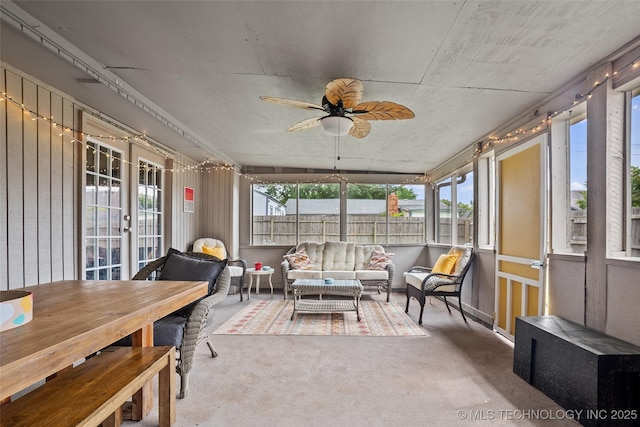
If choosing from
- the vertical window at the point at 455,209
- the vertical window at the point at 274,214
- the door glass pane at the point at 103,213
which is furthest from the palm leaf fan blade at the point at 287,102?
the vertical window at the point at 274,214

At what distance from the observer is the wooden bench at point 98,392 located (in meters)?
1.22

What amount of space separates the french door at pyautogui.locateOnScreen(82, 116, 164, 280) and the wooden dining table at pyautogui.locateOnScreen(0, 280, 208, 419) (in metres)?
1.40

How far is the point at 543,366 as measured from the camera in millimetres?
2199

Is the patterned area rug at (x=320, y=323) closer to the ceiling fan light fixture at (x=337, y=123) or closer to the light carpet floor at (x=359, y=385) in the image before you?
the light carpet floor at (x=359, y=385)

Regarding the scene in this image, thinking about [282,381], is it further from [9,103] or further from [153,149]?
[153,149]

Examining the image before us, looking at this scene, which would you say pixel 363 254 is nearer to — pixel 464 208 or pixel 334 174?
pixel 334 174

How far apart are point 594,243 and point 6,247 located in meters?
4.18

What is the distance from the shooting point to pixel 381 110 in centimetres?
253

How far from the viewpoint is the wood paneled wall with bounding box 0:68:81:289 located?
2.27 m

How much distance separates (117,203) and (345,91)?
9.58 ft

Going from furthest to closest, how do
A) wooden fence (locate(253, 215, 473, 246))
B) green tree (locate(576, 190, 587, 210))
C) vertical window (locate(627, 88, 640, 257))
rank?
wooden fence (locate(253, 215, 473, 246)) < green tree (locate(576, 190, 587, 210)) < vertical window (locate(627, 88, 640, 257))

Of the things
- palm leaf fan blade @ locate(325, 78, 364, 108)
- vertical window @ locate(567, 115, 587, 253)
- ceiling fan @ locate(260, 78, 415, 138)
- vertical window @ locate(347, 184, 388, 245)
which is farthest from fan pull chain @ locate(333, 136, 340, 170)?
vertical window @ locate(567, 115, 587, 253)

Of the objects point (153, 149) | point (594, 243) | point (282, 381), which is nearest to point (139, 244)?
point (153, 149)

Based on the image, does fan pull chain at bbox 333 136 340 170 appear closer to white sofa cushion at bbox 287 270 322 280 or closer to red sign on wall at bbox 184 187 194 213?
white sofa cushion at bbox 287 270 322 280
